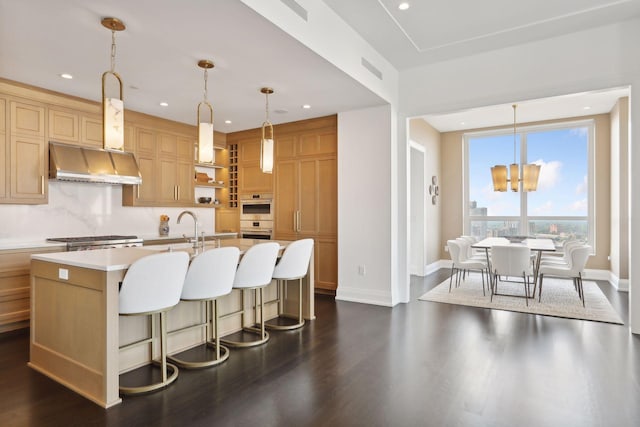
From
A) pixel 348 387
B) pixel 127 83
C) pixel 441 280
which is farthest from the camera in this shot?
pixel 441 280

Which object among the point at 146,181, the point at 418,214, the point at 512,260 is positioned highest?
the point at 146,181

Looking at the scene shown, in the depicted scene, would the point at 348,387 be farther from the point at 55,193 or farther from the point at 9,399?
the point at 55,193

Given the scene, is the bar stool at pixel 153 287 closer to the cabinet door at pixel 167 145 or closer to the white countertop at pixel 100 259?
the white countertop at pixel 100 259

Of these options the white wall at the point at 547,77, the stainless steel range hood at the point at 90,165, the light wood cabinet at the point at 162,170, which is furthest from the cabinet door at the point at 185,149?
the white wall at the point at 547,77

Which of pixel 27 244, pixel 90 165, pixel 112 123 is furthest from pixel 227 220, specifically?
pixel 112 123

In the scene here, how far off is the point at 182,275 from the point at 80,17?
2071mm

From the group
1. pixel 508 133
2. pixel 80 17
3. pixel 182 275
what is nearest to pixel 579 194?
pixel 508 133

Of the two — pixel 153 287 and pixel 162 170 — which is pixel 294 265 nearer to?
pixel 153 287

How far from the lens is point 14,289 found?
3.89 m

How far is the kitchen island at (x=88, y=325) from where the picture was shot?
7.84 feet

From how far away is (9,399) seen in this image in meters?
2.44

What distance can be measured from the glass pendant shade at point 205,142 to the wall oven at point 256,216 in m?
2.96

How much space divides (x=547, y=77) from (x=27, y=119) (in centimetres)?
592

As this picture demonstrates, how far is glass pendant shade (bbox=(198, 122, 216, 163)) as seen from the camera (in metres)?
3.29
